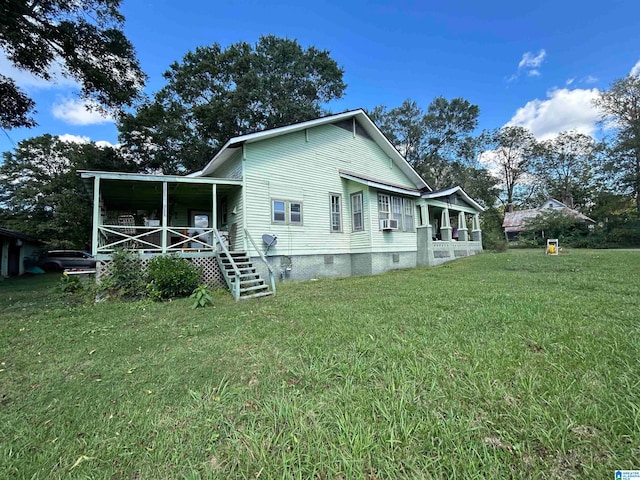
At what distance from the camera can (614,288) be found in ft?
20.7

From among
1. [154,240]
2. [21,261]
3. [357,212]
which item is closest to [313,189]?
[357,212]

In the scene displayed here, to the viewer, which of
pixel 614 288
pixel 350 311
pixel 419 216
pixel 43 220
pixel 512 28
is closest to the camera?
pixel 350 311

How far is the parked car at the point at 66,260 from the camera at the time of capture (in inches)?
790

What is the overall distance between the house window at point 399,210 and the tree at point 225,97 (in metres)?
14.1

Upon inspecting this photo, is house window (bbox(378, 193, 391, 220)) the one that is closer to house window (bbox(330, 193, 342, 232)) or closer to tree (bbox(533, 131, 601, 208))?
house window (bbox(330, 193, 342, 232))

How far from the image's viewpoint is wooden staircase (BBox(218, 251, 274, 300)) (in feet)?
25.5

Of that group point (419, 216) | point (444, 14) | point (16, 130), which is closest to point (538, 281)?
point (419, 216)

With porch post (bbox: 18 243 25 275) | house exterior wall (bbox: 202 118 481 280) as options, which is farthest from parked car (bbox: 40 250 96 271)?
house exterior wall (bbox: 202 118 481 280)

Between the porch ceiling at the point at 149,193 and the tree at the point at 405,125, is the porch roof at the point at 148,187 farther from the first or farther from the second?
the tree at the point at 405,125

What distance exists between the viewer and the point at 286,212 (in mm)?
11234

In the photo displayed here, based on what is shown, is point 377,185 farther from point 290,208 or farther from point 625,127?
point 625,127

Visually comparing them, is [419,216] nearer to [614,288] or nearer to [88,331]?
[614,288]

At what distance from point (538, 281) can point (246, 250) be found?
8806mm

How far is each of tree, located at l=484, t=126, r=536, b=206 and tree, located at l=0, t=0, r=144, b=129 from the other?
4089 cm
